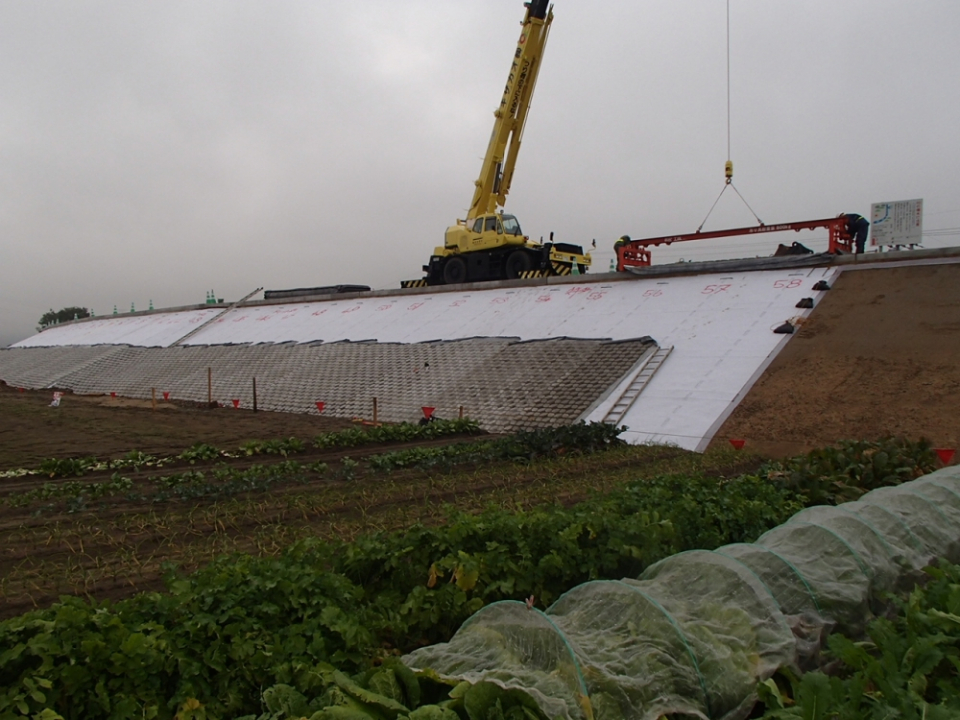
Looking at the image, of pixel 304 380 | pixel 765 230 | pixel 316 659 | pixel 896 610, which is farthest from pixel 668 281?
pixel 316 659

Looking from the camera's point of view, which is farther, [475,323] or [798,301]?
[475,323]

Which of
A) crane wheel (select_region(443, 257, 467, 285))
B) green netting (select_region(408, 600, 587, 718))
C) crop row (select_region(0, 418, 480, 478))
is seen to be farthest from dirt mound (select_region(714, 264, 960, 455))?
crane wheel (select_region(443, 257, 467, 285))

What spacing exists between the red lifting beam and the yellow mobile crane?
3.18m

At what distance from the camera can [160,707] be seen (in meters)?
3.38

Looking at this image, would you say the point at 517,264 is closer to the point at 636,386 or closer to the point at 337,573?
the point at 636,386

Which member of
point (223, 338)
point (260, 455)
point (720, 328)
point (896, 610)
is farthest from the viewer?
point (223, 338)

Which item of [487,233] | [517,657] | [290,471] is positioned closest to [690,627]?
[517,657]

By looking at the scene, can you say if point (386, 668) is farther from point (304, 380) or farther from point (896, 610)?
point (304, 380)

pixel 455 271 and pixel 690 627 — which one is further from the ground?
pixel 455 271

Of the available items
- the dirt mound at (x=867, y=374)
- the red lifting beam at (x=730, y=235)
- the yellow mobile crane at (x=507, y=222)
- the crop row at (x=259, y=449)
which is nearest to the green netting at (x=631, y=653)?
the crop row at (x=259, y=449)

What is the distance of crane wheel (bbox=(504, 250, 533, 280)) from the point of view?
85.2 feet

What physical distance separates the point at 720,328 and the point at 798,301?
2.27m

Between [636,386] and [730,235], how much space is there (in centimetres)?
812

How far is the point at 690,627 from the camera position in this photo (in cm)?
360
